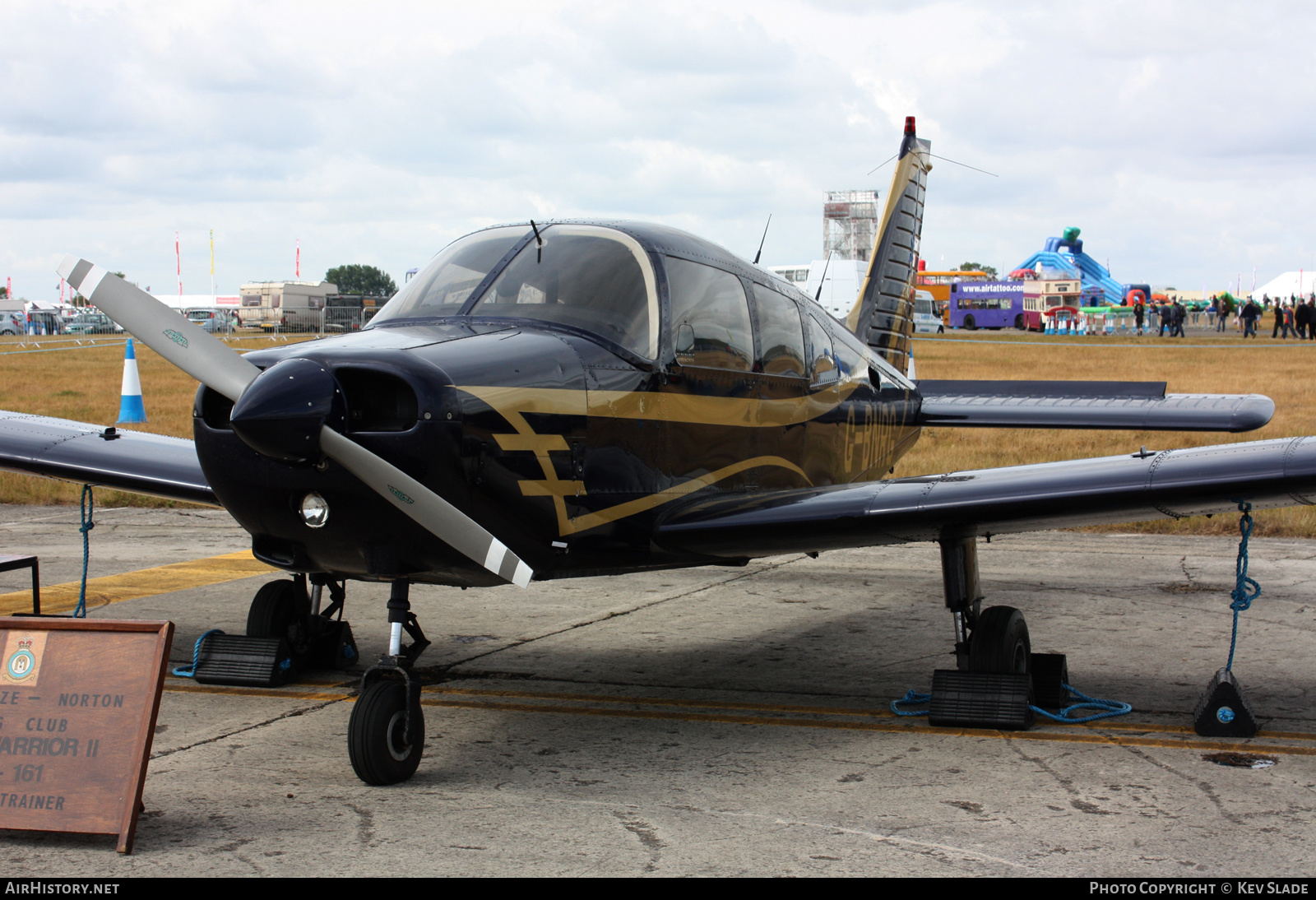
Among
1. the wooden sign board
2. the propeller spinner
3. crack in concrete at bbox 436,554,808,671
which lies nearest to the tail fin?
crack in concrete at bbox 436,554,808,671

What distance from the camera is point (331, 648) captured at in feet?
22.0

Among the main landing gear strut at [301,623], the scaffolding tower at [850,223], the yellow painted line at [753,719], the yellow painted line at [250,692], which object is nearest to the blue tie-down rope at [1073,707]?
the yellow painted line at [753,719]

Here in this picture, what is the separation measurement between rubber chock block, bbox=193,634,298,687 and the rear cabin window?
9.95 ft

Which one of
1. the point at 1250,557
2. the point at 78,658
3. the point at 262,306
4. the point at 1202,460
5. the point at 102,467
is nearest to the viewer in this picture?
the point at 78,658

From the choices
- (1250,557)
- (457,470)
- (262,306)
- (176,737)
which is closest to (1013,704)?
(457,470)

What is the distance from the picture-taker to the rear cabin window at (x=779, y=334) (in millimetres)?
6586

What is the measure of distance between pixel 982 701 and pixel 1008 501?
990 mm

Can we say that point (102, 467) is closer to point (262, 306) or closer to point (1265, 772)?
point (1265, 772)

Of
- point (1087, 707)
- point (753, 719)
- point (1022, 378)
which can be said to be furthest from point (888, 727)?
point (1022, 378)

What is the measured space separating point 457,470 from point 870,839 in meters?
1.99

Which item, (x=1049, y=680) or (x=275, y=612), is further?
(x=275, y=612)

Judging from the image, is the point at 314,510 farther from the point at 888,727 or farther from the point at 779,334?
the point at 779,334

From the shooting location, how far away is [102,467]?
22.7 feet

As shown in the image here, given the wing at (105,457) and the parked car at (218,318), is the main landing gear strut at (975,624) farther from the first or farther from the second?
the parked car at (218,318)
